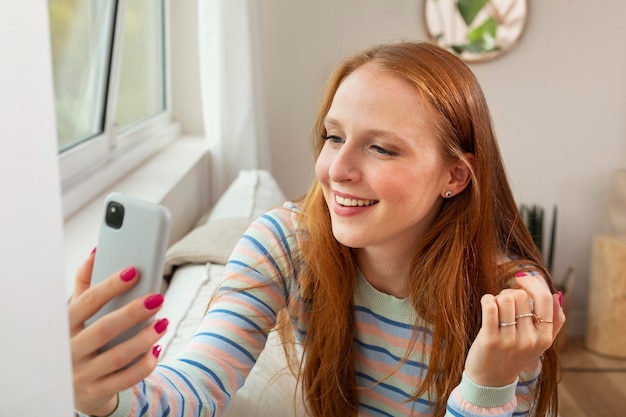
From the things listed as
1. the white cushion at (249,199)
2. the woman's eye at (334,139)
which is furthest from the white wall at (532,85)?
the woman's eye at (334,139)

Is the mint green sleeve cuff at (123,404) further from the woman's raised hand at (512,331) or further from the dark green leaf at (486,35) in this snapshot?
the dark green leaf at (486,35)

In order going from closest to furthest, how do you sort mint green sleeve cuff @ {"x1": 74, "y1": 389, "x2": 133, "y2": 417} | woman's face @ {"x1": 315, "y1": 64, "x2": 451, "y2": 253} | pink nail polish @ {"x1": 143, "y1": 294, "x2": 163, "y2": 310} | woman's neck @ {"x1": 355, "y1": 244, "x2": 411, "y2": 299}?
pink nail polish @ {"x1": 143, "y1": 294, "x2": 163, "y2": 310}, mint green sleeve cuff @ {"x1": 74, "y1": 389, "x2": 133, "y2": 417}, woman's face @ {"x1": 315, "y1": 64, "x2": 451, "y2": 253}, woman's neck @ {"x1": 355, "y1": 244, "x2": 411, "y2": 299}

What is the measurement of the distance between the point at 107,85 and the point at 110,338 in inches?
92.0

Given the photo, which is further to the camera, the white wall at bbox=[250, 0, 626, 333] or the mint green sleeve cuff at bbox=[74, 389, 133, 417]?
the white wall at bbox=[250, 0, 626, 333]

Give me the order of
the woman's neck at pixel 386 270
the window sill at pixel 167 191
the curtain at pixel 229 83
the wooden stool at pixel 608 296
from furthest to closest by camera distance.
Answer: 1. the wooden stool at pixel 608 296
2. the curtain at pixel 229 83
3. the window sill at pixel 167 191
4. the woman's neck at pixel 386 270

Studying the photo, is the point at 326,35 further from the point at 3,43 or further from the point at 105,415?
the point at 3,43

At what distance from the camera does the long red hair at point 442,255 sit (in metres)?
1.19

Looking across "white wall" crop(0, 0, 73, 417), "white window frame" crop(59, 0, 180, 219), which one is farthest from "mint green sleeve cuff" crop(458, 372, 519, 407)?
"white window frame" crop(59, 0, 180, 219)

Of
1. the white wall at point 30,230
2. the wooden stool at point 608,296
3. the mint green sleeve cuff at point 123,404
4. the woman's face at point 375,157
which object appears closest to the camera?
the white wall at point 30,230

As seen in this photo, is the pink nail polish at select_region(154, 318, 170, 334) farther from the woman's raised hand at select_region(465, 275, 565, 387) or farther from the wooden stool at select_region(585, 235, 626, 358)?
the wooden stool at select_region(585, 235, 626, 358)

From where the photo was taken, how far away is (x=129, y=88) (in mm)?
3375

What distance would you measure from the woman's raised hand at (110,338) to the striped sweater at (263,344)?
0.89ft

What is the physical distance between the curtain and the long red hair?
6.32ft

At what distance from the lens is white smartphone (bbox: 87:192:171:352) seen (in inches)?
25.2
